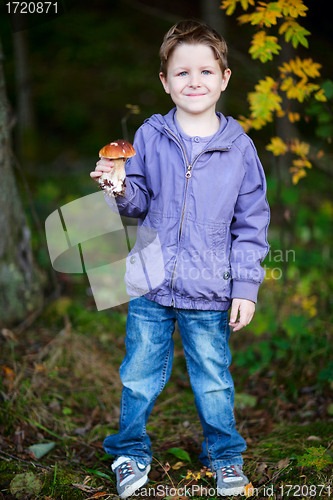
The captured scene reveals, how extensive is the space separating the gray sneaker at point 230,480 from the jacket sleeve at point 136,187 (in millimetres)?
1467

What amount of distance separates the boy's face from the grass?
1.92m

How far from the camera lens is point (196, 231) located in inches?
78.3

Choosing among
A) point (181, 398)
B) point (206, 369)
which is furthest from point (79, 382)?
point (206, 369)

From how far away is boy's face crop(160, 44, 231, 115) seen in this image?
6.20ft

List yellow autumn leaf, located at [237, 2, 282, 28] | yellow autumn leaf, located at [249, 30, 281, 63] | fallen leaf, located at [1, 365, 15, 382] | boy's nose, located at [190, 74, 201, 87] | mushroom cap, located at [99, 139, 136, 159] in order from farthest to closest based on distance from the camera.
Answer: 1. fallen leaf, located at [1, 365, 15, 382]
2. yellow autumn leaf, located at [249, 30, 281, 63]
3. yellow autumn leaf, located at [237, 2, 282, 28]
4. boy's nose, located at [190, 74, 201, 87]
5. mushroom cap, located at [99, 139, 136, 159]

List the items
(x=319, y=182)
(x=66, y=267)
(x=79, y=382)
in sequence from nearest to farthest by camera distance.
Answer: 1. (x=79, y=382)
2. (x=66, y=267)
3. (x=319, y=182)

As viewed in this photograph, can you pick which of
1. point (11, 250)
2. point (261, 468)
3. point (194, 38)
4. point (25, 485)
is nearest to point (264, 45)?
point (194, 38)

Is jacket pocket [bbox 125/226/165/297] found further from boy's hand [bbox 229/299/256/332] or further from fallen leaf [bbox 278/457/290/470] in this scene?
fallen leaf [bbox 278/457/290/470]

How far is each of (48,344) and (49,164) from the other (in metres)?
5.42

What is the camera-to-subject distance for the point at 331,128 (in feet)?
11.3

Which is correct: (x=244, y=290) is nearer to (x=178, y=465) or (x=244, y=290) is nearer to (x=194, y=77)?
(x=194, y=77)

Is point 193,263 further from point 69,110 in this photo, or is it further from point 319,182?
point 69,110

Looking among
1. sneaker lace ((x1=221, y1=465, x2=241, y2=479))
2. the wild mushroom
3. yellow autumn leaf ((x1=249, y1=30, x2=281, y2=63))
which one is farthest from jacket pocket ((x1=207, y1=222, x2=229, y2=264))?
yellow autumn leaf ((x1=249, y1=30, x2=281, y2=63))

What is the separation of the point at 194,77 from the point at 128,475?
6.81 feet
